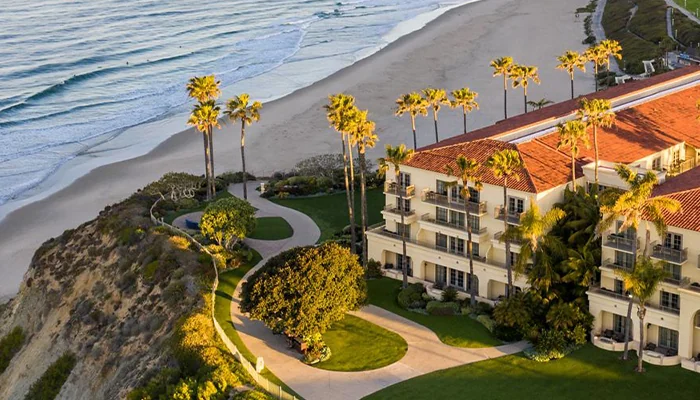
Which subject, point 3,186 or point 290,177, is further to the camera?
point 3,186

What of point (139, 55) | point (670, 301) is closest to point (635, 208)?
point (670, 301)

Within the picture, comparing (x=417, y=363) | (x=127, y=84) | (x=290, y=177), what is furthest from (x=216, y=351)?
(x=127, y=84)

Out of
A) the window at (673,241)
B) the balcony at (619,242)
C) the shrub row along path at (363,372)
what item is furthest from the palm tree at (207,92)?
the window at (673,241)

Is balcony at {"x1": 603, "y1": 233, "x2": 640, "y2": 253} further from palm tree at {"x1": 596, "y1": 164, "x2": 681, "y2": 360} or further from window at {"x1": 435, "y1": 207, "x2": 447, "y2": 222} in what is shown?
window at {"x1": 435, "y1": 207, "x2": 447, "y2": 222}

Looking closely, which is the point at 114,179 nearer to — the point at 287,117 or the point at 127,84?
the point at 287,117

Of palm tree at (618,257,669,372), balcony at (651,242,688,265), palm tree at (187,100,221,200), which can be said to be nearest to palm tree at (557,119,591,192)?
balcony at (651,242,688,265)
